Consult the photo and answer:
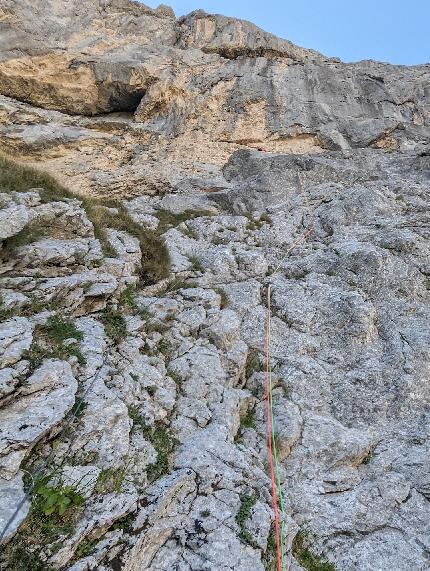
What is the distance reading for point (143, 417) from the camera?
7.02m

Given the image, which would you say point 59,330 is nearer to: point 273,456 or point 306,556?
point 273,456

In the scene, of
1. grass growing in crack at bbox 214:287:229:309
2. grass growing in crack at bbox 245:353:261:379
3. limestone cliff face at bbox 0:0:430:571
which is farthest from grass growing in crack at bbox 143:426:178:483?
grass growing in crack at bbox 214:287:229:309

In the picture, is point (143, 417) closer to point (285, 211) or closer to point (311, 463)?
point (311, 463)

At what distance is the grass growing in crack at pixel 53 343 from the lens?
669 centimetres

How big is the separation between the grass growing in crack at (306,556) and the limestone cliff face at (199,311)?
0.04 m

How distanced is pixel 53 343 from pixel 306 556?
19.0 feet

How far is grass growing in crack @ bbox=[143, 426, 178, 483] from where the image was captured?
6129 millimetres

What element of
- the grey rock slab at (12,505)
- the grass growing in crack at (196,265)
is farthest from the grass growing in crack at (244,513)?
the grass growing in crack at (196,265)

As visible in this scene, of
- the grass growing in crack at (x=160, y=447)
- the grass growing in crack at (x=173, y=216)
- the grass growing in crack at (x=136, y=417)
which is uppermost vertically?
the grass growing in crack at (x=173, y=216)

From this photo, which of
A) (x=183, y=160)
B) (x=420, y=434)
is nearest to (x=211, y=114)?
(x=183, y=160)

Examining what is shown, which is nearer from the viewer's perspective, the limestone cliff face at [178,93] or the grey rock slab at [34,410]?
the grey rock slab at [34,410]

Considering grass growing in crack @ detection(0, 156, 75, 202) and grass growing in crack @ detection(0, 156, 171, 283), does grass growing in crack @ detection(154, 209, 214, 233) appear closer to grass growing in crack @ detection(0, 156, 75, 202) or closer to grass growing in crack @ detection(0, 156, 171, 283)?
grass growing in crack @ detection(0, 156, 171, 283)

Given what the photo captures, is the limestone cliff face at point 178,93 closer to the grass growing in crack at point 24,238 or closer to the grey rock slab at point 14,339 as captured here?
the grass growing in crack at point 24,238

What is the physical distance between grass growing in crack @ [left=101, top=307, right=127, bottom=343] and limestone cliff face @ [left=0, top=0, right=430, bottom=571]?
56mm
